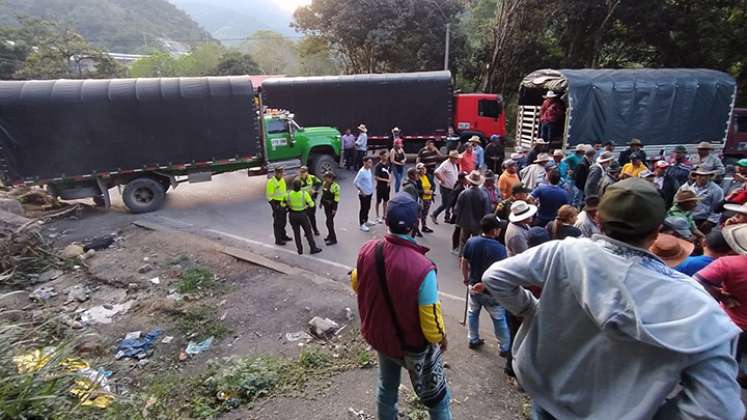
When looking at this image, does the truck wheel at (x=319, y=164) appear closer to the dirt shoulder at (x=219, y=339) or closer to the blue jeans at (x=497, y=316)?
the dirt shoulder at (x=219, y=339)

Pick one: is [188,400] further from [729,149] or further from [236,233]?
[729,149]

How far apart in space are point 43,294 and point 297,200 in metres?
3.91

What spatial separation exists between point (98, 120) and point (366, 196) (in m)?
6.55

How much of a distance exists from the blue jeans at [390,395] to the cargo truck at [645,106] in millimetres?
Result: 10901

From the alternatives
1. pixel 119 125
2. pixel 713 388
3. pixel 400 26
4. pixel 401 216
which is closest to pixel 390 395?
pixel 401 216

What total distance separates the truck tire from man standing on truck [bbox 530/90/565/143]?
10.7 metres

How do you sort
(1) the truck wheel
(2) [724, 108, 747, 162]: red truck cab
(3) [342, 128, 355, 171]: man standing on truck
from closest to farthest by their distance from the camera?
(1) the truck wheel → (2) [724, 108, 747, 162]: red truck cab → (3) [342, 128, 355, 171]: man standing on truck

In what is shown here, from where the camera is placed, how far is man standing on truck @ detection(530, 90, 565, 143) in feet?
41.6

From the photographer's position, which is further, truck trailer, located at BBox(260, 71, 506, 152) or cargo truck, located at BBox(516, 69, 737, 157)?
truck trailer, located at BBox(260, 71, 506, 152)

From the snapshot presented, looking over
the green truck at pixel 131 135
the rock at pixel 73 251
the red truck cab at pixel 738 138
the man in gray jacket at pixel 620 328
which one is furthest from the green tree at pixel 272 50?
the man in gray jacket at pixel 620 328

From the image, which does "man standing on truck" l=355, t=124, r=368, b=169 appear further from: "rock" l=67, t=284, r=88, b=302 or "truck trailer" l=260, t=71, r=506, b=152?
"rock" l=67, t=284, r=88, b=302

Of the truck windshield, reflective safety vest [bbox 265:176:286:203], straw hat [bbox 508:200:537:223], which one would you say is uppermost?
the truck windshield

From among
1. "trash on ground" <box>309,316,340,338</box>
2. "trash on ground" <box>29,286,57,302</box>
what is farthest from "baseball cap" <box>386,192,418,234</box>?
"trash on ground" <box>29,286,57,302</box>

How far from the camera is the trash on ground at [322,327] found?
5012mm
